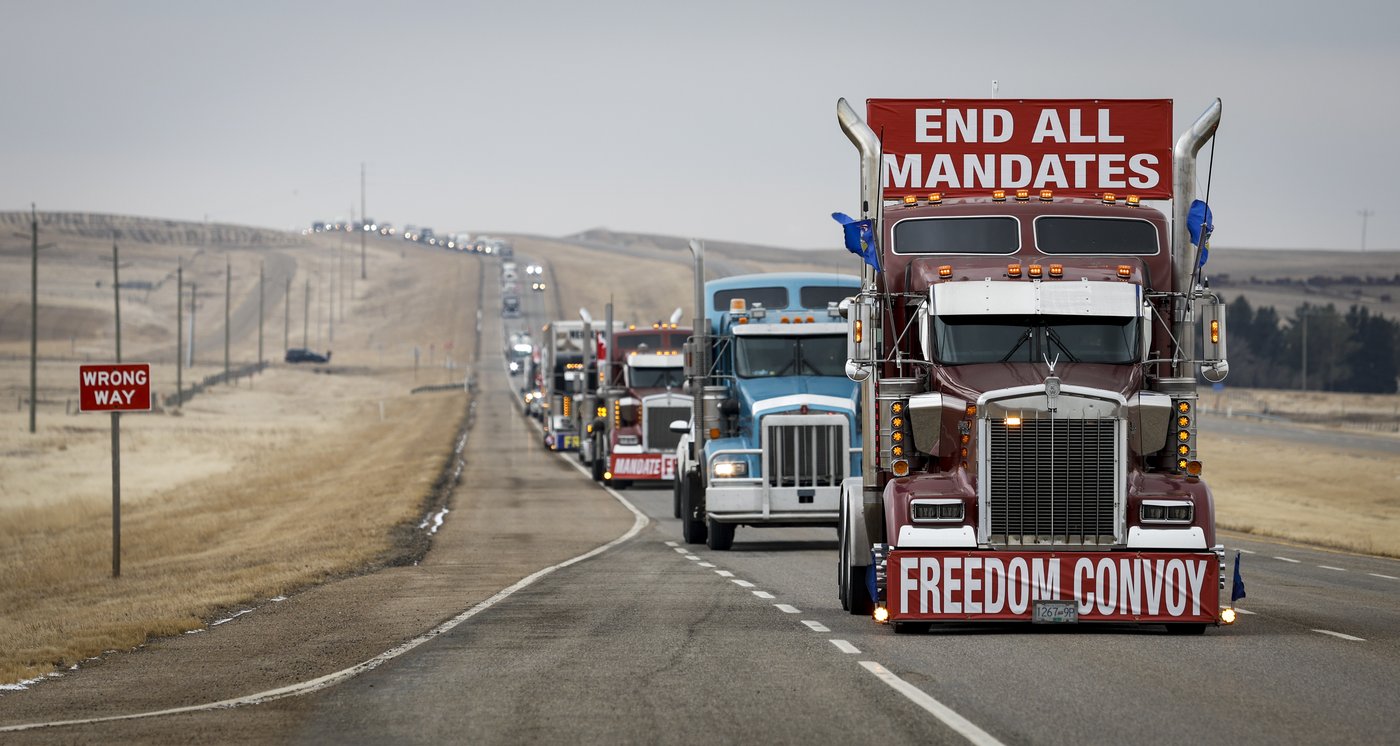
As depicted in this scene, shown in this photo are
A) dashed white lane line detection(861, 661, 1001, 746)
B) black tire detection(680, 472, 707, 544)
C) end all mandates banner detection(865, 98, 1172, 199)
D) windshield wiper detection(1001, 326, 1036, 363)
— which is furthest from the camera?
black tire detection(680, 472, 707, 544)

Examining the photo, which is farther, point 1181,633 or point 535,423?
point 535,423

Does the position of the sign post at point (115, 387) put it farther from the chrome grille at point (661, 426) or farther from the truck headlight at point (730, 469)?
the chrome grille at point (661, 426)

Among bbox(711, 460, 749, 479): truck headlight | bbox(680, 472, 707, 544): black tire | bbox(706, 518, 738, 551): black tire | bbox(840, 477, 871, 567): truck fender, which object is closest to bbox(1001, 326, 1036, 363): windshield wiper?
bbox(840, 477, 871, 567): truck fender

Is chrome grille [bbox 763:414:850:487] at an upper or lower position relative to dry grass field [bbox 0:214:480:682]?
upper

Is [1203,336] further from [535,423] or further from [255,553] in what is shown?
[535,423]

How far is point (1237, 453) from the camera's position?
67938 millimetres

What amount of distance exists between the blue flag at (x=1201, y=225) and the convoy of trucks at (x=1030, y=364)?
0.08ft

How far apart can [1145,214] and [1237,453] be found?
54106 mm

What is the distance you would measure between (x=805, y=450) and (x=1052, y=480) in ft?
34.4

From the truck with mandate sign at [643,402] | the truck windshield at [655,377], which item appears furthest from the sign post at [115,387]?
the truck windshield at [655,377]

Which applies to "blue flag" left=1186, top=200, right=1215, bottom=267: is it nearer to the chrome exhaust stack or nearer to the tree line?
the chrome exhaust stack

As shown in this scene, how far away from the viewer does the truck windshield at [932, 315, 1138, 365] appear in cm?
1542

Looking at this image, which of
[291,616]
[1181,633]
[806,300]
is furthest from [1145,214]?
[806,300]

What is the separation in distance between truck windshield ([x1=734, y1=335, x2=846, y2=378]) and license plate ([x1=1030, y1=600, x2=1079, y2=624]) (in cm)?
1154
